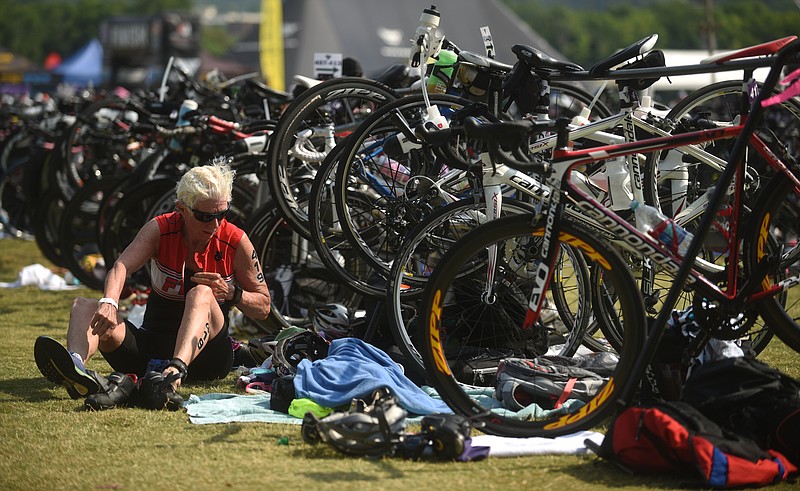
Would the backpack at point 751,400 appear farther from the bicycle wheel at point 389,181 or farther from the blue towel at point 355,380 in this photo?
the bicycle wheel at point 389,181

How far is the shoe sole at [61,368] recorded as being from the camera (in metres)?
4.62

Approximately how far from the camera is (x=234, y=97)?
8.68 m

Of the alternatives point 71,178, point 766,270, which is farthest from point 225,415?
point 71,178

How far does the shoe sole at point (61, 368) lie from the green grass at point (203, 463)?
101mm

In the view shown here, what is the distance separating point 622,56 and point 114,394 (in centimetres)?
287

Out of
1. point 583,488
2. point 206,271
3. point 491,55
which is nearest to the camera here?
point 583,488

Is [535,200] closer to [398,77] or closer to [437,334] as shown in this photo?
[437,334]

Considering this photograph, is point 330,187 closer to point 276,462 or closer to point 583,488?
point 276,462

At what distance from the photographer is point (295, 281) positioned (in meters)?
6.69

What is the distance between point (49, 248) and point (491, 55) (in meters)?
6.16

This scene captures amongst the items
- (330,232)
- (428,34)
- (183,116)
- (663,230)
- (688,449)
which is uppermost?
(428,34)

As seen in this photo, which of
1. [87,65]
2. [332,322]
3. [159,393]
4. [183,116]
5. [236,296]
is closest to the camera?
[159,393]

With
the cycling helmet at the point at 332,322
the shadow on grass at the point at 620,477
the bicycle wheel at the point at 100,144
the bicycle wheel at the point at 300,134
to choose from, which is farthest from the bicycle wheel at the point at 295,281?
the shadow on grass at the point at 620,477

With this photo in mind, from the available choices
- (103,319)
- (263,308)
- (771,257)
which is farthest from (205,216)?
(771,257)
